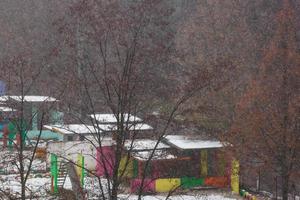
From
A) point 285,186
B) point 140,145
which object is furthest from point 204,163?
point 140,145

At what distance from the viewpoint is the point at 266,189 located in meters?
26.0

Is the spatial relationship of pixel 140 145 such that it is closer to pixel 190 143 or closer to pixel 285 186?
pixel 285 186

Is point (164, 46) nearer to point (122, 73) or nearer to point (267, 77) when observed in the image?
point (122, 73)

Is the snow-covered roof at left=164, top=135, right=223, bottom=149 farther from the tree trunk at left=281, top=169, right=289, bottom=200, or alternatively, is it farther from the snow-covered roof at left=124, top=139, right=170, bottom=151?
the tree trunk at left=281, top=169, right=289, bottom=200

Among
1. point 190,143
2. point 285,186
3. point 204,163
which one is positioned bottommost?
point 285,186

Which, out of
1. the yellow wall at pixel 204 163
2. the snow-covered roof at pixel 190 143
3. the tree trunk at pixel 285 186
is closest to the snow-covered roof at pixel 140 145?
the tree trunk at pixel 285 186

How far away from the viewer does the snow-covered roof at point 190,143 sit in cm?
2566

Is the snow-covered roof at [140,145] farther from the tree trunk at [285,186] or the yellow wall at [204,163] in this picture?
the yellow wall at [204,163]

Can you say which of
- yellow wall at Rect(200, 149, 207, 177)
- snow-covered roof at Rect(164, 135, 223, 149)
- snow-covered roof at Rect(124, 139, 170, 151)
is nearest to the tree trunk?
snow-covered roof at Rect(124, 139, 170, 151)

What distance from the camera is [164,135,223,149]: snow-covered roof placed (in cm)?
2566

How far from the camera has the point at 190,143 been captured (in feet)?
86.2

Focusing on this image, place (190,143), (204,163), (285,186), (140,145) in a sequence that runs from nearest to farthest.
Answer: (140,145) → (285,186) → (190,143) → (204,163)

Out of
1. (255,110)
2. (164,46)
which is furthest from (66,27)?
(255,110)

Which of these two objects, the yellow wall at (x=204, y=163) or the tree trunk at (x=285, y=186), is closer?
the tree trunk at (x=285, y=186)
